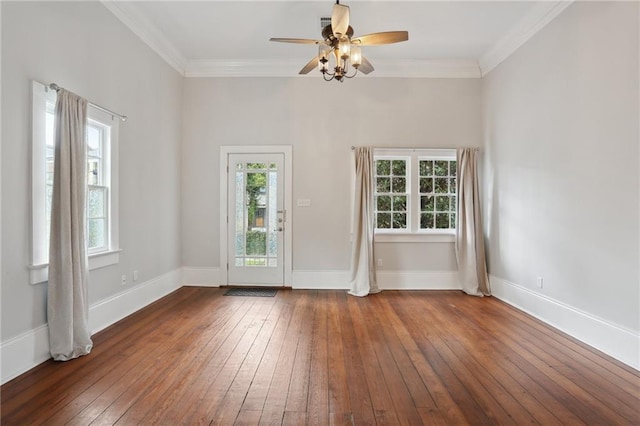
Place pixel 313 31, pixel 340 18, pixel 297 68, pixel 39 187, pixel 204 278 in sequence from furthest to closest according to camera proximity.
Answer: pixel 204 278 < pixel 297 68 < pixel 313 31 < pixel 340 18 < pixel 39 187

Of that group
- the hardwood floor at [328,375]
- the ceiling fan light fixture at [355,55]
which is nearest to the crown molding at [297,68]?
the ceiling fan light fixture at [355,55]

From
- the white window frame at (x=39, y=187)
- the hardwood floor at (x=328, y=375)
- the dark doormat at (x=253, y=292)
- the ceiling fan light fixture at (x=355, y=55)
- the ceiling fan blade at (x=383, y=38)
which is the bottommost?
the hardwood floor at (x=328, y=375)

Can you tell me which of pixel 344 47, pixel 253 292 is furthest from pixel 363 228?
pixel 344 47

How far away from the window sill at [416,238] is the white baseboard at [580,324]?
1.00 metres

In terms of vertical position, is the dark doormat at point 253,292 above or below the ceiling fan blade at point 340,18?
below

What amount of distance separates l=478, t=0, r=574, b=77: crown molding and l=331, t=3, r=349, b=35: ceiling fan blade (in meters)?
2.31

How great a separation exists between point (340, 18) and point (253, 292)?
12.0 ft

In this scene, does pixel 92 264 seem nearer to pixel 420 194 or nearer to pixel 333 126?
pixel 333 126

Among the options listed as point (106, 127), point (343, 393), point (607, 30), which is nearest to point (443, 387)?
point (343, 393)

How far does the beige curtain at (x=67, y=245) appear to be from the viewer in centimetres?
256

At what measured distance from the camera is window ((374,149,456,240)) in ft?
16.8

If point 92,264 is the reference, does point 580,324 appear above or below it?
below

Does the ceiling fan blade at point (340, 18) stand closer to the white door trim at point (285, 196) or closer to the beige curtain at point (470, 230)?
the white door trim at point (285, 196)

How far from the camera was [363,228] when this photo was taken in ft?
15.7
